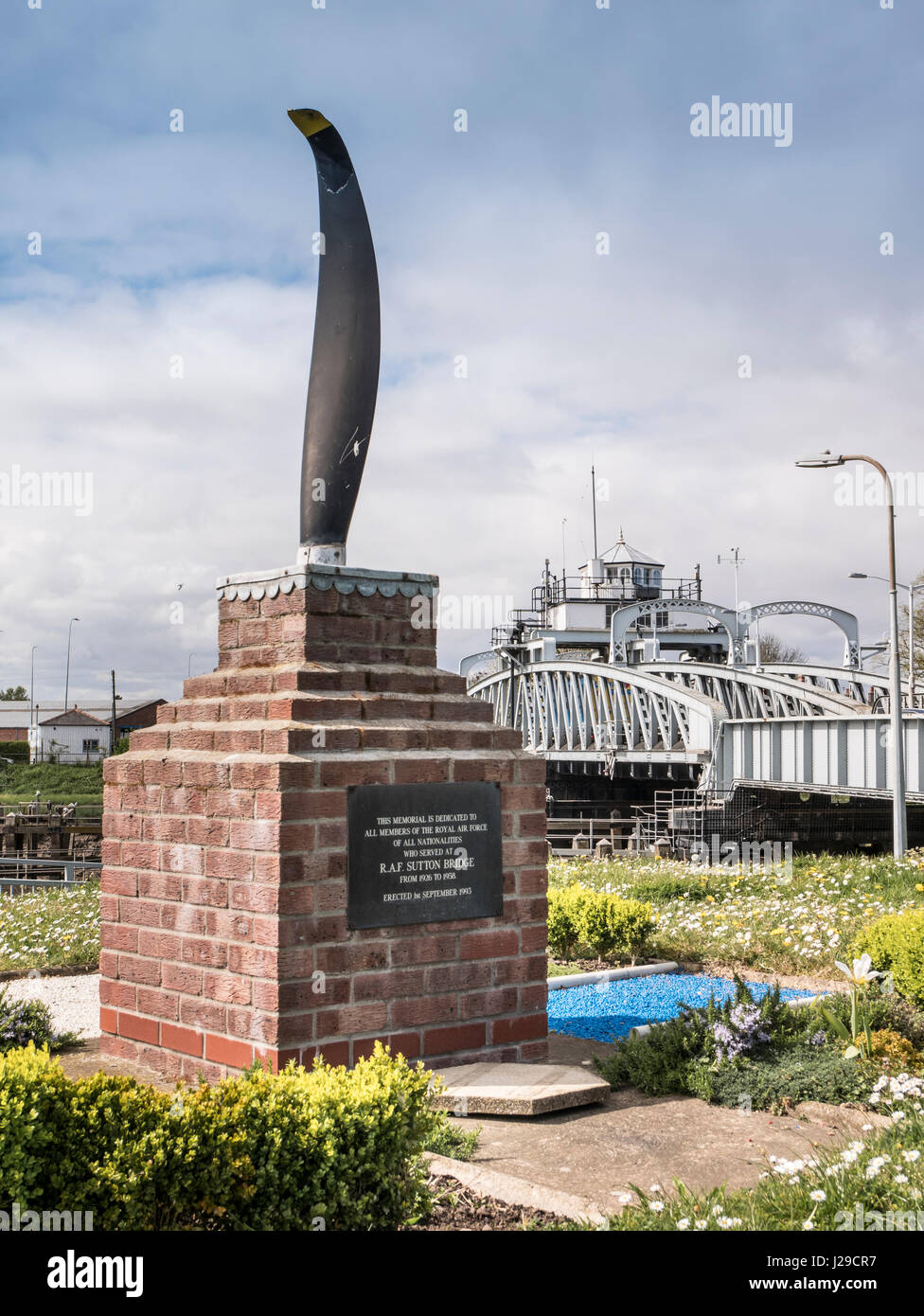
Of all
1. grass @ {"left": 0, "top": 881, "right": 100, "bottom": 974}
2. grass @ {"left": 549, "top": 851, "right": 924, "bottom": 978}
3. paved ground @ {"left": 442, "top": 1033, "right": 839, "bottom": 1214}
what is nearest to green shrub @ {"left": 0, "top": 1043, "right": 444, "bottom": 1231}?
paved ground @ {"left": 442, "top": 1033, "right": 839, "bottom": 1214}

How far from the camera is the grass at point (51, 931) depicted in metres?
10.2

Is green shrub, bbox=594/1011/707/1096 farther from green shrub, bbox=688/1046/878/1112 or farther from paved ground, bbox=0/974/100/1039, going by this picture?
paved ground, bbox=0/974/100/1039

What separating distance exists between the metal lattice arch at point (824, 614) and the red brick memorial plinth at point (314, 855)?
34.8 meters

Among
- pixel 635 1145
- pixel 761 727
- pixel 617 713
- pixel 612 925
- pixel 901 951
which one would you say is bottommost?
pixel 635 1145

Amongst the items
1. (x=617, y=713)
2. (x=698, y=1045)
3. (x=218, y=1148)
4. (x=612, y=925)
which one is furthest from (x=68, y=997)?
(x=617, y=713)

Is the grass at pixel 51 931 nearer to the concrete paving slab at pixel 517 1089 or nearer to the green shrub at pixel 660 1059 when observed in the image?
the concrete paving slab at pixel 517 1089

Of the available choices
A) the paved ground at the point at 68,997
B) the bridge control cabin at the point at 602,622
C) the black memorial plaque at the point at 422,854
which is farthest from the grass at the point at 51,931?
the bridge control cabin at the point at 602,622

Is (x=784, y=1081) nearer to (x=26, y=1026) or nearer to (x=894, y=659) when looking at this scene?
(x=26, y=1026)

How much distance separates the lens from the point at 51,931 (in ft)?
37.3

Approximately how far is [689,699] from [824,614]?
796cm

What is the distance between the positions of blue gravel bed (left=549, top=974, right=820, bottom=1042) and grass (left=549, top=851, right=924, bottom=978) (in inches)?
31.5

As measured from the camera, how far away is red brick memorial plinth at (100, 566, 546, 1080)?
Result: 5645mm
